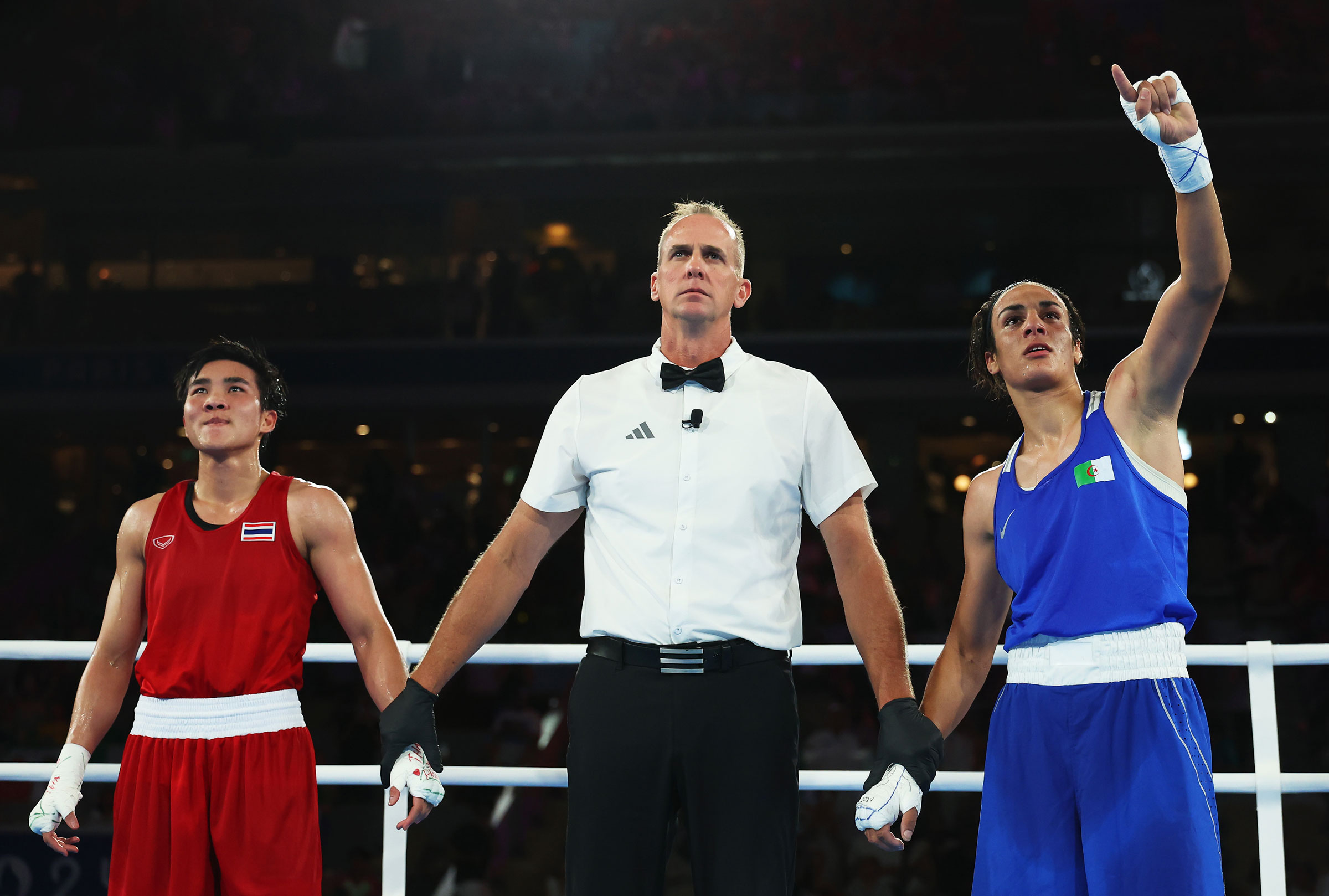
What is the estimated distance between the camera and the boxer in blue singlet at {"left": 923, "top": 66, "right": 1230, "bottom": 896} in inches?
78.0

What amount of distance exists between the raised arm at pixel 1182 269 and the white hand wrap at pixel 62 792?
2.22 metres

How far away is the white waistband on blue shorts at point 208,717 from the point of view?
2.26m

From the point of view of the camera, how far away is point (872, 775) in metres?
2.01

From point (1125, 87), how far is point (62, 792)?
2442 millimetres

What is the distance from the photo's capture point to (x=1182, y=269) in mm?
2057

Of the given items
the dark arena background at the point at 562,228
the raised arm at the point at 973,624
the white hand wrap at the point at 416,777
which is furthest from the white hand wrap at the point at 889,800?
the dark arena background at the point at 562,228

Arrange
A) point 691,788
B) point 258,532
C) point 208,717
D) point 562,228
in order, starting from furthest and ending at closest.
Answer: point 562,228 < point 258,532 < point 208,717 < point 691,788

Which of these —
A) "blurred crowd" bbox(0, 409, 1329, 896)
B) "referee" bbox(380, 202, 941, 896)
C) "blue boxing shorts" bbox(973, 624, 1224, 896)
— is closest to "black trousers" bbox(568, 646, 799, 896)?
"referee" bbox(380, 202, 941, 896)

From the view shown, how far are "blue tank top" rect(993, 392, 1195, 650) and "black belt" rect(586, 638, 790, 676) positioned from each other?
21.0 inches

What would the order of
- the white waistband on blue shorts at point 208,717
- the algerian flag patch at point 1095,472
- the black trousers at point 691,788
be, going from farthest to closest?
1. the white waistband on blue shorts at point 208,717
2. the algerian flag patch at point 1095,472
3. the black trousers at point 691,788

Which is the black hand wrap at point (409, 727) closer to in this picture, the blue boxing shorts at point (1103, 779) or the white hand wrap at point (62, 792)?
the white hand wrap at point (62, 792)

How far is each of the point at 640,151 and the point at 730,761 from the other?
31.0 ft

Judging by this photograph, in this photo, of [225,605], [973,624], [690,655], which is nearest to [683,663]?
[690,655]

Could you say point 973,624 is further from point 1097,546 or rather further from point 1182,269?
point 1182,269
